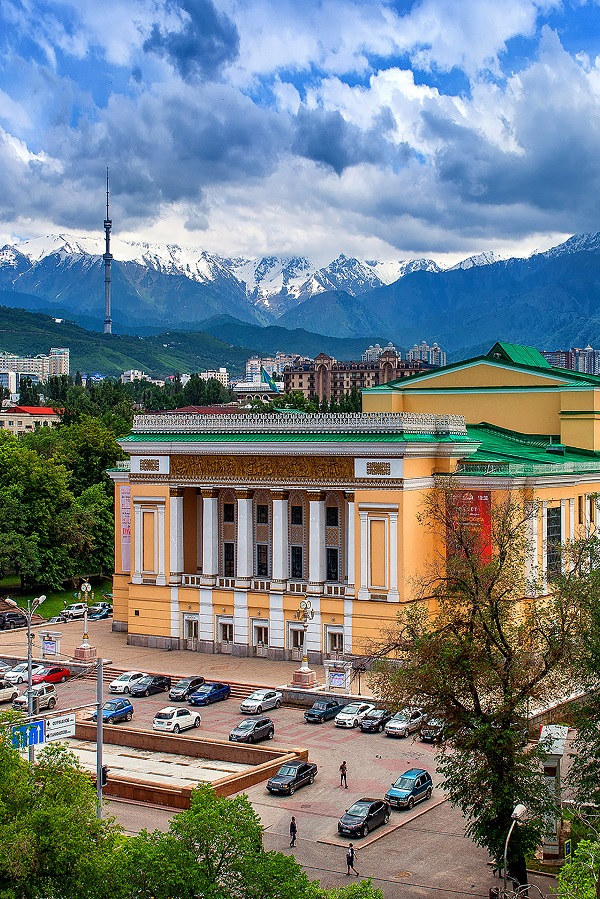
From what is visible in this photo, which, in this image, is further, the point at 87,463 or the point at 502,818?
the point at 87,463

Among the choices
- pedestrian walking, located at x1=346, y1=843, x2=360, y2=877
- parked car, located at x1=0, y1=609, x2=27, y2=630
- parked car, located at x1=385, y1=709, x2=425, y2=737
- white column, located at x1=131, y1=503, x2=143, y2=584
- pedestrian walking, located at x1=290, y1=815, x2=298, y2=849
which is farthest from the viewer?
parked car, located at x1=0, y1=609, x2=27, y2=630

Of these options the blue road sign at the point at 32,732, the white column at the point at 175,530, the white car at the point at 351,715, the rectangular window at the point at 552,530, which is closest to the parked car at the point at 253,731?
the white car at the point at 351,715

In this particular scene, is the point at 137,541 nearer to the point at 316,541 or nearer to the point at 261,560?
the point at 261,560

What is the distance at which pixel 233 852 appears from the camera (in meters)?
23.3

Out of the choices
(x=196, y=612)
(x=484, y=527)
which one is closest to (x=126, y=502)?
(x=196, y=612)

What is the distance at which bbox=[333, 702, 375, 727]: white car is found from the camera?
4578cm

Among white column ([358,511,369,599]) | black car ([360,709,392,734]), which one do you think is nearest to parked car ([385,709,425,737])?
black car ([360,709,392,734])

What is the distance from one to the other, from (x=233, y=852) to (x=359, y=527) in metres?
31.9

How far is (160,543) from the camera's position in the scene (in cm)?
6091

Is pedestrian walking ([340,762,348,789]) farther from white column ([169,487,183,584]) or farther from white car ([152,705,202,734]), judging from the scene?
white column ([169,487,183,584])

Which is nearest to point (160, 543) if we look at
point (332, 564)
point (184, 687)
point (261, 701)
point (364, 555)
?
point (332, 564)

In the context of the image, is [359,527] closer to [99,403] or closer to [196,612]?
[196,612]

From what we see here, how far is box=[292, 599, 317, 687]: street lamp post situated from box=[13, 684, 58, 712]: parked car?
32.8 feet

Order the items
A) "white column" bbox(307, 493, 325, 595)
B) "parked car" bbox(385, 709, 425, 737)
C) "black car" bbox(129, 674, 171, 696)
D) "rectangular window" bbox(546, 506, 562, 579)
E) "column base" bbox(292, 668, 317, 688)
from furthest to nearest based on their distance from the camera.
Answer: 1. "rectangular window" bbox(546, 506, 562, 579)
2. "white column" bbox(307, 493, 325, 595)
3. "black car" bbox(129, 674, 171, 696)
4. "column base" bbox(292, 668, 317, 688)
5. "parked car" bbox(385, 709, 425, 737)
